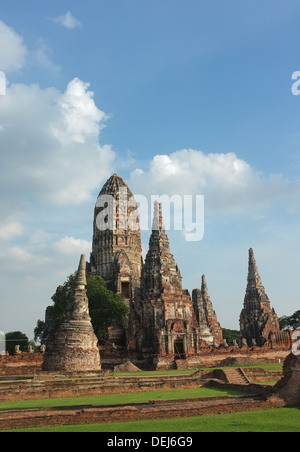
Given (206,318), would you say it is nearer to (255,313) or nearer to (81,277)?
(255,313)

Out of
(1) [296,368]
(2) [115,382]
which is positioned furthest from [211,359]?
(1) [296,368]

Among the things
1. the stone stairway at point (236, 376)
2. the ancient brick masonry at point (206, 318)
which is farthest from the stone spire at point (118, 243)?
the stone stairway at point (236, 376)

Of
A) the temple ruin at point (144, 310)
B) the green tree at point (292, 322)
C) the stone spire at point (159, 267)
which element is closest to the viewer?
the temple ruin at point (144, 310)

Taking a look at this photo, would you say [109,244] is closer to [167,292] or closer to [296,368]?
[167,292]

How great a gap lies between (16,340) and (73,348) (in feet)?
139

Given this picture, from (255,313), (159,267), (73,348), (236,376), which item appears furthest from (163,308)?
(255,313)

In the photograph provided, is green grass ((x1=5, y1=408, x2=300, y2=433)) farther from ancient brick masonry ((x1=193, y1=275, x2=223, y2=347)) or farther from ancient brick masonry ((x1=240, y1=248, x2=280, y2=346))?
ancient brick masonry ((x1=193, y1=275, x2=223, y2=347))

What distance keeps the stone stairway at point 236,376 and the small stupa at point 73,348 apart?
29.1 feet

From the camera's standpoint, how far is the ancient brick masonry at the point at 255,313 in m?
55.3

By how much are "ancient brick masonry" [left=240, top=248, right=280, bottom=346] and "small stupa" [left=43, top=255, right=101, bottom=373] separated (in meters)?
31.0

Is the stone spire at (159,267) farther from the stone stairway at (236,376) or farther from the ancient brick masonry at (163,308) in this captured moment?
the stone stairway at (236,376)

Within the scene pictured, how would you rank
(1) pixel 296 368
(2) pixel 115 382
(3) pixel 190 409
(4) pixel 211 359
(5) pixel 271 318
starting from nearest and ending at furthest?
(3) pixel 190 409 → (1) pixel 296 368 → (2) pixel 115 382 → (4) pixel 211 359 → (5) pixel 271 318

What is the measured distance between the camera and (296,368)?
14.8m
